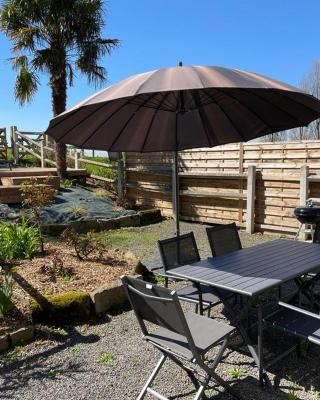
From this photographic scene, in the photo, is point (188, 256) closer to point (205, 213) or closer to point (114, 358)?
point (114, 358)

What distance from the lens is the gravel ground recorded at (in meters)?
2.75

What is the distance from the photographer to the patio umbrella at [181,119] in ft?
11.5

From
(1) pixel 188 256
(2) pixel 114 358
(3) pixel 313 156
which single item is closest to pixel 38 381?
(2) pixel 114 358

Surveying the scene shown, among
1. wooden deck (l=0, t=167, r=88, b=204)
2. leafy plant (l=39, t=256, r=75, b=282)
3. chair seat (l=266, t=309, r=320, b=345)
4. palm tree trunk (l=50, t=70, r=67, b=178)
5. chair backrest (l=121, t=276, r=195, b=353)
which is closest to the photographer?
chair backrest (l=121, t=276, r=195, b=353)

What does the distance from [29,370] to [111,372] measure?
0.66 meters

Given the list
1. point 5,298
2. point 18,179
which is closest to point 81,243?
point 5,298

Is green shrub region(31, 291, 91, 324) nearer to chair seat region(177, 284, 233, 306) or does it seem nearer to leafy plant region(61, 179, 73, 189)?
chair seat region(177, 284, 233, 306)

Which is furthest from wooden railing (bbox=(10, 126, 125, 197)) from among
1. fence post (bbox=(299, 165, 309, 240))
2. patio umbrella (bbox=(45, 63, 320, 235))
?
patio umbrella (bbox=(45, 63, 320, 235))

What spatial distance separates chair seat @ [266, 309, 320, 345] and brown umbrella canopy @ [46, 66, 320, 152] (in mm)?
1643

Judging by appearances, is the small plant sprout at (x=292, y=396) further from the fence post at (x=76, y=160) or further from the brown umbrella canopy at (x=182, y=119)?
the fence post at (x=76, y=160)

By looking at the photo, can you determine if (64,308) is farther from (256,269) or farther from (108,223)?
(108,223)

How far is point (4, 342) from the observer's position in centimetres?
338

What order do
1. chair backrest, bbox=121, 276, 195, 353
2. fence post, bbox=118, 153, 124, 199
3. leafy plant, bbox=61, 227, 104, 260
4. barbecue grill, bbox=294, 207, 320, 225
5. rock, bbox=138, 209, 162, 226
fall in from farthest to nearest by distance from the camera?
fence post, bbox=118, 153, 124, 199 → rock, bbox=138, 209, 162, 226 → barbecue grill, bbox=294, 207, 320, 225 → leafy plant, bbox=61, 227, 104, 260 → chair backrest, bbox=121, 276, 195, 353

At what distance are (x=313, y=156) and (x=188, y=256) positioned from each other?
4.65 meters
